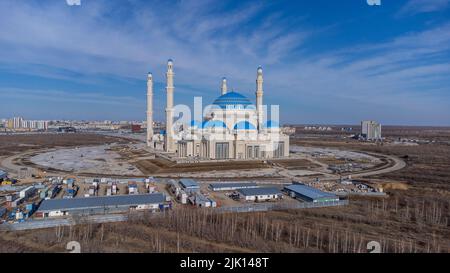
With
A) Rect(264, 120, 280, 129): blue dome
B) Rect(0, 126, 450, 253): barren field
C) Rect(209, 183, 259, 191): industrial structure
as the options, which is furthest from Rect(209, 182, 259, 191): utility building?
Rect(264, 120, 280, 129): blue dome

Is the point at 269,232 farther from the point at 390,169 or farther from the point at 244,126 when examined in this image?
the point at 244,126

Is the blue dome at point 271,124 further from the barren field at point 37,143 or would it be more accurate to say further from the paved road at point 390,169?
the barren field at point 37,143

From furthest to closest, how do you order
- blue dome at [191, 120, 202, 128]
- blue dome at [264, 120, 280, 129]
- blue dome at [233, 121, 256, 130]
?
blue dome at [191, 120, 202, 128] < blue dome at [264, 120, 280, 129] < blue dome at [233, 121, 256, 130]

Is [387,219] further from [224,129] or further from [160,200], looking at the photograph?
[224,129]

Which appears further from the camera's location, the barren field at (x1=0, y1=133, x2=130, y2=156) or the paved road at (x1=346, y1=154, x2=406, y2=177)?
the barren field at (x1=0, y1=133, x2=130, y2=156)

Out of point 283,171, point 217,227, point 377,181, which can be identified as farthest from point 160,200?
point 377,181

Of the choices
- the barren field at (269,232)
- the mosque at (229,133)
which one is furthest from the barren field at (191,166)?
the barren field at (269,232)

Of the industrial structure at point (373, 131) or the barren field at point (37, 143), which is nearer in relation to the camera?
the barren field at point (37, 143)

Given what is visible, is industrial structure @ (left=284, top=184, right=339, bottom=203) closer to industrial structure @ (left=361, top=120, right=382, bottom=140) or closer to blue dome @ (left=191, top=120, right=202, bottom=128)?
blue dome @ (left=191, top=120, right=202, bottom=128)

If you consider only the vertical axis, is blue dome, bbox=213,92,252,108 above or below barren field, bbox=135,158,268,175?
above
